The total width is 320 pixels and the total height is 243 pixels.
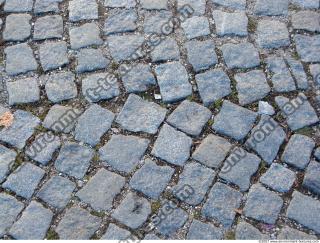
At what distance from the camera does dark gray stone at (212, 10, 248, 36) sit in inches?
156

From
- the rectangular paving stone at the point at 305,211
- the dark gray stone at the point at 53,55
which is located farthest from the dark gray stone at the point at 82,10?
the rectangular paving stone at the point at 305,211

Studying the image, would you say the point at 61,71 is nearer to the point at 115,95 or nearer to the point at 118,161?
the point at 115,95

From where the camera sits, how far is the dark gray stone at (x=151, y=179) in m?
3.19

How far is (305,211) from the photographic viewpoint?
3.10 metres

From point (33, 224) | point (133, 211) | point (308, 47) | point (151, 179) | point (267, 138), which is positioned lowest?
point (33, 224)

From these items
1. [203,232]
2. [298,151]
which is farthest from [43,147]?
[298,151]

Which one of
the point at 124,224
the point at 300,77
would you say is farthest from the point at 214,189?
the point at 300,77

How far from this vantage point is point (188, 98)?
142 inches

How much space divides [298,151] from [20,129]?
6.84 feet

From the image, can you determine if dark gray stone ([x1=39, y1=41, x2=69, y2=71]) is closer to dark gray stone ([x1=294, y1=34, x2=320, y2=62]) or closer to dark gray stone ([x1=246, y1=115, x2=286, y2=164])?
dark gray stone ([x1=246, y1=115, x2=286, y2=164])

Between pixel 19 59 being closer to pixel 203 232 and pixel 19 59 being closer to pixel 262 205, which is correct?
pixel 203 232

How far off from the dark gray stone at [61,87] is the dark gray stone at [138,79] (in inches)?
16.6

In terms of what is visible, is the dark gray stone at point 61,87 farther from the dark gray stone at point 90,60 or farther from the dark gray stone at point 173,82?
the dark gray stone at point 173,82

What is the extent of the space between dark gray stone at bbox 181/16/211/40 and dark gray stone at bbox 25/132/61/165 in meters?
1.46
